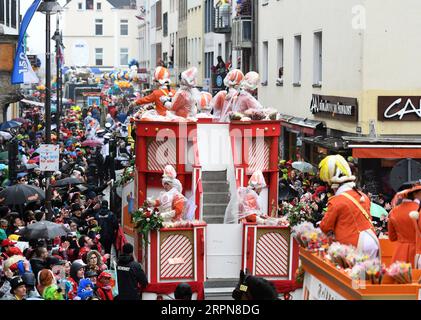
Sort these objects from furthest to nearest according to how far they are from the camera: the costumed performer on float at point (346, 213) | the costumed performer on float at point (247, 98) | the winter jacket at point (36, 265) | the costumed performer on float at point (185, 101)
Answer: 1. the costumed performer on float at point (247, 98)
2. the costumed performer on float at point (185, 101)
3. the winter jacket at point (36, 265)
4. the costumed performer on float at point (346, 213)

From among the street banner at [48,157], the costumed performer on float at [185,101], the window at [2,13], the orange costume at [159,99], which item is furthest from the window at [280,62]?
the costumed performer on float at [185,101]

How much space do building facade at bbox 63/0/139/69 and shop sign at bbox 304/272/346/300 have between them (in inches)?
4812

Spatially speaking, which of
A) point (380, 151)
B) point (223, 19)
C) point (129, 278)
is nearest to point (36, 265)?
point (129, 278)

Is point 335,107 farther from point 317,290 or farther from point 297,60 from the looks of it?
point 317,290

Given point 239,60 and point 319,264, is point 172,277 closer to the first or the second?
point 319,264

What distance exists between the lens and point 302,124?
3112 centimetres

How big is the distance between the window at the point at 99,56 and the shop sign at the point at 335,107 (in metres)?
103

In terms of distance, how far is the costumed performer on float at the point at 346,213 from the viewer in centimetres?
952

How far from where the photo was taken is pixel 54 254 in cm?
1611

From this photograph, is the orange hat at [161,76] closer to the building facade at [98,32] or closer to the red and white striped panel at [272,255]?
the red and white striped panel at [272,255]

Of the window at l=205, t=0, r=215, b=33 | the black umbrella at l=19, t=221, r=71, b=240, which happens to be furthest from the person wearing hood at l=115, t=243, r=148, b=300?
the window at l=205, t=0, r=215, b=33

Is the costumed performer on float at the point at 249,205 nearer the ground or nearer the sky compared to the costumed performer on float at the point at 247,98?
nearer the ground

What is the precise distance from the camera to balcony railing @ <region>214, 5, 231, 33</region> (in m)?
49.7
